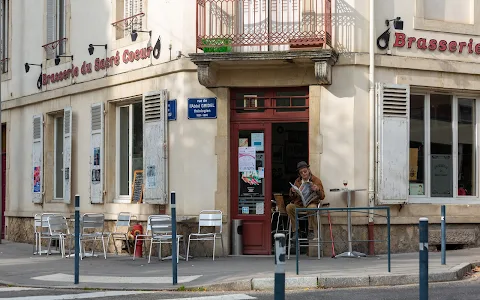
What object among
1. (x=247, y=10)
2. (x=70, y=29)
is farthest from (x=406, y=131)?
(x=70, y=29)

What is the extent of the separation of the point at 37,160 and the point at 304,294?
10787 mm

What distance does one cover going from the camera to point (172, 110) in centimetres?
1515

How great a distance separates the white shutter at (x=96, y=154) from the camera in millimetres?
16859

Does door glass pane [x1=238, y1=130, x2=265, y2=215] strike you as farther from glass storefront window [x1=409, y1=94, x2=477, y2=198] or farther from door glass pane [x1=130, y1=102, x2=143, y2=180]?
glass storefront window [x1=409, y1=94, x2=477, y2=198]

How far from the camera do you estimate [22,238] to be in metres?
19.9

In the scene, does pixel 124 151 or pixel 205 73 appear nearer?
pixel 205 73

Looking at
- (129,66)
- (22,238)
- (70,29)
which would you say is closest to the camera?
→ (129,66)

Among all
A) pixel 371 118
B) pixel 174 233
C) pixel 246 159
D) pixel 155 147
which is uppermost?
pixel 371 118

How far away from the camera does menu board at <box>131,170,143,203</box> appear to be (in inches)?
637

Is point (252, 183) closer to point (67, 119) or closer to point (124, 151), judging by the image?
point (124, 151)

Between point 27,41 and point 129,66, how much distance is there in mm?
4888

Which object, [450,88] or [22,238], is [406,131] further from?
[22,238]

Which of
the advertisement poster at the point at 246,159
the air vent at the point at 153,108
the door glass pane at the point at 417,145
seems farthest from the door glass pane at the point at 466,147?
the air vent at the point at 153,108

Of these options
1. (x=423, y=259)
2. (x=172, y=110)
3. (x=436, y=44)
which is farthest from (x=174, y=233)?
(x=436, y=44)
